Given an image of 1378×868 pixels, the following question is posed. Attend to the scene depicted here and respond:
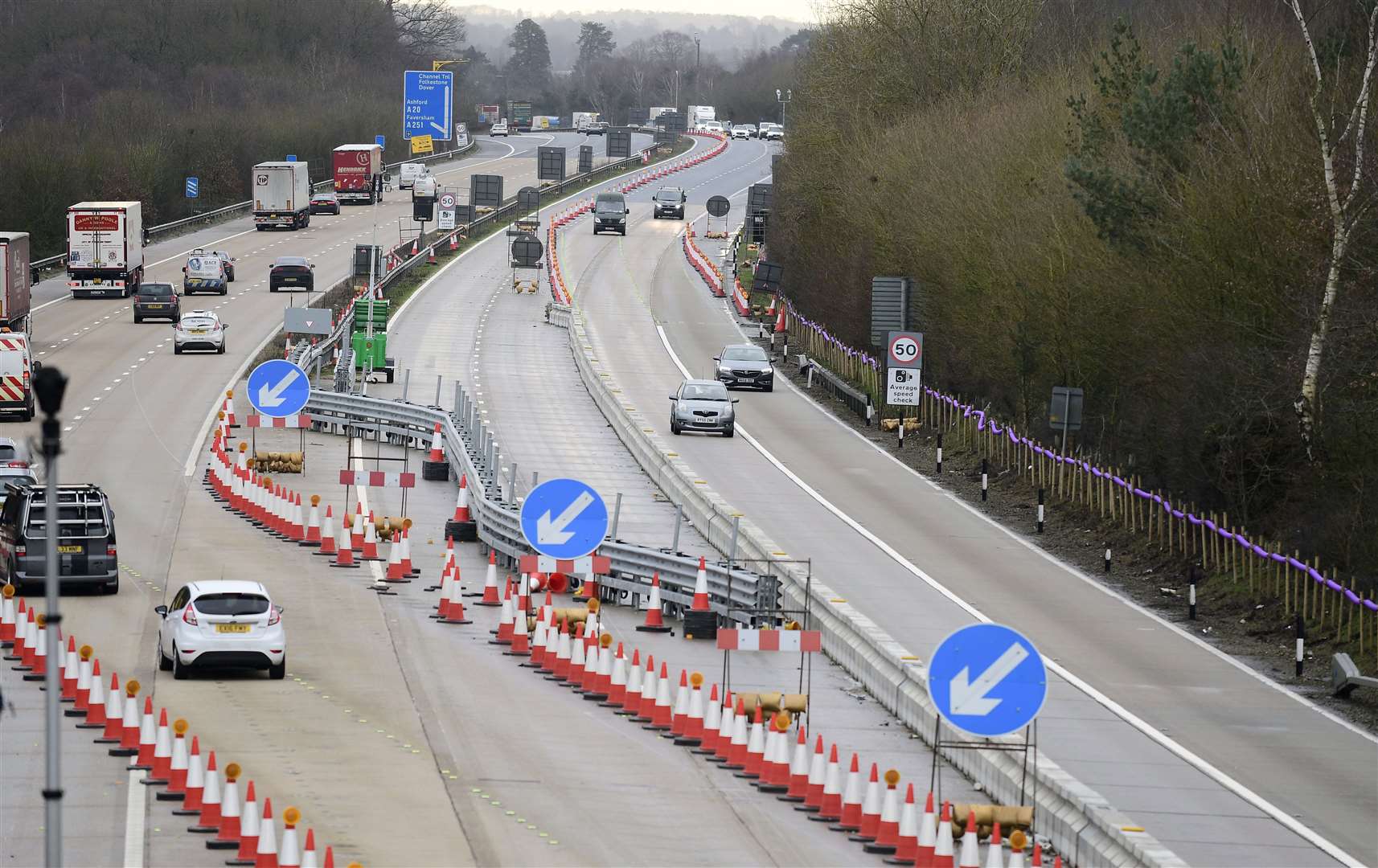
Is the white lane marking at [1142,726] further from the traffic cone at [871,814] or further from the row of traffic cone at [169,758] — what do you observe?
the row of traffic cone at [169,758]

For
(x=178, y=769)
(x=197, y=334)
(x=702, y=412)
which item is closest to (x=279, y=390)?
(x=702, y=412)

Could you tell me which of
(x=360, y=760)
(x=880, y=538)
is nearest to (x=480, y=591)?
(x=880, y=538)

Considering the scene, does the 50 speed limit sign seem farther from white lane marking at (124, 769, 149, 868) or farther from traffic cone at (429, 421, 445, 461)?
white lane marking at (124, 769, 149, 868)

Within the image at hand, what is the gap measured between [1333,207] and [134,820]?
20.8 m

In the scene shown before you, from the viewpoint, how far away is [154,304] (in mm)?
64688

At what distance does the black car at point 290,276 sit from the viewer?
7288cm

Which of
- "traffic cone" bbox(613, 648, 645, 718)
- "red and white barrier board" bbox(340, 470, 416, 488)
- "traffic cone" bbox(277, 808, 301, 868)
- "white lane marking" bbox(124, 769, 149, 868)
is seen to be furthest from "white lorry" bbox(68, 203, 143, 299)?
→ "traffic cone" bbox(277, 808, 301, 868)

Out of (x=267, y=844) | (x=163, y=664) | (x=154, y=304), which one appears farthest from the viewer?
(x=154, y=304)

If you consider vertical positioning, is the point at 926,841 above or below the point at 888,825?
above

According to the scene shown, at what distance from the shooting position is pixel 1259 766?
2022 cm

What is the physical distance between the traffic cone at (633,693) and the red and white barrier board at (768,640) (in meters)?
1.71

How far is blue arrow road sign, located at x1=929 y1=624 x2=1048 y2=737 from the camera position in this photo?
45.0 ft

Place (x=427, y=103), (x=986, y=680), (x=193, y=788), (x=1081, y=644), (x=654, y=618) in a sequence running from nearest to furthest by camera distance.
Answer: (x=986, y=680)
(x=193, y=788)
(x=1081, y=644)
(x=654, y=618)
(x=427, y=103)

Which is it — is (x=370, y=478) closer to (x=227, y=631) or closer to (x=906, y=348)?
(x=227, y=631)
